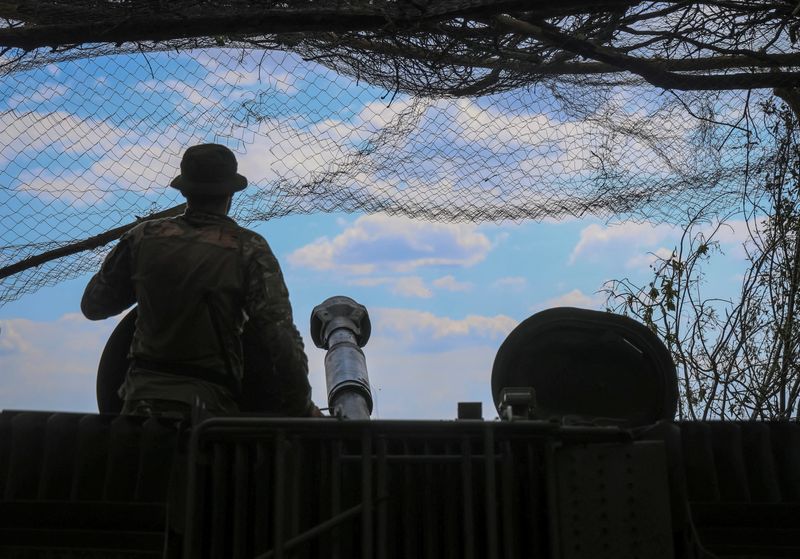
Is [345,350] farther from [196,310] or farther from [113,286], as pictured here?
[113,286]

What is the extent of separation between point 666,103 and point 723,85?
0.57m

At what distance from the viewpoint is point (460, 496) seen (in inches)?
119

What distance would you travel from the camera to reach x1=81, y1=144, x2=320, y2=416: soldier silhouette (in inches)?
170

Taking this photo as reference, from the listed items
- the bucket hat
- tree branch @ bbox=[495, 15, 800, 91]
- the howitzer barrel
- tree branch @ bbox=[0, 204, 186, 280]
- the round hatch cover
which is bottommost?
the round hatch cover

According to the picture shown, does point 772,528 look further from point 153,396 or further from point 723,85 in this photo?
point 723,85

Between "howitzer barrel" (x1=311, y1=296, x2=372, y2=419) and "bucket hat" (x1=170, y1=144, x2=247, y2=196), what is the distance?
3.09 ft

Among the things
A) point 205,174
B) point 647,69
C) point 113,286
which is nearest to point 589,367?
point 205,174

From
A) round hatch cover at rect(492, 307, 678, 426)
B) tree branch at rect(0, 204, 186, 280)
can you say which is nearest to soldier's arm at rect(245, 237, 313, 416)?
round hatch cover at rect(492, 307, 678, 426)

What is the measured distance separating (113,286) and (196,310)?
0.46 metres

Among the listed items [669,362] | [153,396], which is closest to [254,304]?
[153,396]

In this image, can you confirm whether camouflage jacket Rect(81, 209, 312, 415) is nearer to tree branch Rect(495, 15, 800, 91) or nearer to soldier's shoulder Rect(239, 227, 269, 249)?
soldier's shoulder Rect(239, 227, 269, 249)

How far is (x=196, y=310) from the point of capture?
172 inches

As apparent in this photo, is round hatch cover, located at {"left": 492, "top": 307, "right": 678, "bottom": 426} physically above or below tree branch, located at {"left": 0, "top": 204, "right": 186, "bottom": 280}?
below

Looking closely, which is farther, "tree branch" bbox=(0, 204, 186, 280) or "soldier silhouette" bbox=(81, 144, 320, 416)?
"tree branch" bbox=(0, 204, 186, 280)
